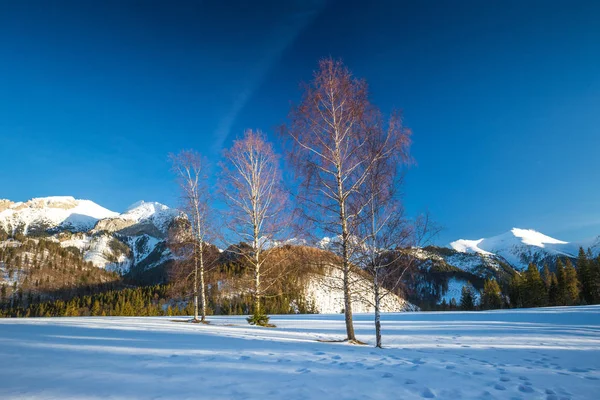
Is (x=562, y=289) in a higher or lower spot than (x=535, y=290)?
higher

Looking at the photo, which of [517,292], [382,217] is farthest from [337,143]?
[517,292]

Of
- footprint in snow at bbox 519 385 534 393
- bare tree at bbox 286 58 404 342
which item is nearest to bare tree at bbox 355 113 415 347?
bare tree at bbox 286 58 404 342

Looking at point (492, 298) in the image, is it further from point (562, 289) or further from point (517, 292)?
point (562, 289)

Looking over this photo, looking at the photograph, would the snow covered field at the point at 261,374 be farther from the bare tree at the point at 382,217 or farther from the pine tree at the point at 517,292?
the pine tree at the point at 517,292

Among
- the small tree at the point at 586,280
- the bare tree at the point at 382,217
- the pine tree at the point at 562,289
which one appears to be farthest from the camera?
the pine tree at the point at 562,289

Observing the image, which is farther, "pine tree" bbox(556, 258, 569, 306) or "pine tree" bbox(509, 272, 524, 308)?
"pine tree" bbox(509, 272, 524, 308)

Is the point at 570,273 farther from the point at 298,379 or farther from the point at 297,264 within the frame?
the point at 298,379

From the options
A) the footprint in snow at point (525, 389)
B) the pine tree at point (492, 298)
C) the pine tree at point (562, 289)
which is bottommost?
the pine tree at point (492, 298)

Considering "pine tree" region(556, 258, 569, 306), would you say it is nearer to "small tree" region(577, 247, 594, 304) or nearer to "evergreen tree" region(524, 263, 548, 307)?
"evergreen tree" region(524, 263, 548, 307)

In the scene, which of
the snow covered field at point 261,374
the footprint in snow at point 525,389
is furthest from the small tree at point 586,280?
the footprint in snow at point 525,389

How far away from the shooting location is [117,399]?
352 centimetres

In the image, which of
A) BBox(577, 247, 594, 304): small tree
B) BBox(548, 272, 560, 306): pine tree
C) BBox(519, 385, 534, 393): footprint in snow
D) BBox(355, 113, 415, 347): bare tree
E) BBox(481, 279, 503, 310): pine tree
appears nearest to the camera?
BBox(519, 385, 534, 393): footprint in snow

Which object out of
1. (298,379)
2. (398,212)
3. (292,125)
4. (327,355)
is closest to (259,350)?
(327,355)

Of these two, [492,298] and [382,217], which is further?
[492,298]
